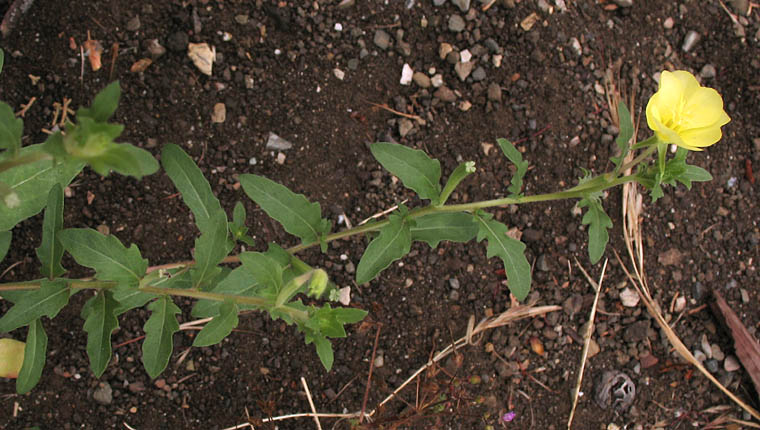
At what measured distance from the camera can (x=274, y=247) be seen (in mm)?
2023

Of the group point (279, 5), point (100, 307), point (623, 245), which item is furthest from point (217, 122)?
point (623, 245)

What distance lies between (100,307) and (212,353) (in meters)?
0.82

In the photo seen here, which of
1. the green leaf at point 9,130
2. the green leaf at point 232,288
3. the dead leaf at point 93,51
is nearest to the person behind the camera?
the green leaf at point 9,130

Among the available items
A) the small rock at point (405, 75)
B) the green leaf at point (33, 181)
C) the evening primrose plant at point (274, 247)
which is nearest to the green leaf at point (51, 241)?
the evening primrose plant at point (274, 247)

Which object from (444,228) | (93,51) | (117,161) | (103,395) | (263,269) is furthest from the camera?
(93,51)

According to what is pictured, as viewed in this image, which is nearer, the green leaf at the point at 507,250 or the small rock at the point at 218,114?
the green leaf at the point at 507,250

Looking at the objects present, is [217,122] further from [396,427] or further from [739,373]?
[739,373]

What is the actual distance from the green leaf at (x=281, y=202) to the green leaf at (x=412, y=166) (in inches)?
10.5

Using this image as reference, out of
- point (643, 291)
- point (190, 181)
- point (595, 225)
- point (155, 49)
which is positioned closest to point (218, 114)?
point (155, 49)

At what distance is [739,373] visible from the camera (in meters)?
3.01

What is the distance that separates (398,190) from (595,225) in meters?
1.03

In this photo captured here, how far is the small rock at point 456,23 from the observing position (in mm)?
2949

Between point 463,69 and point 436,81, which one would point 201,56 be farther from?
point 463,69

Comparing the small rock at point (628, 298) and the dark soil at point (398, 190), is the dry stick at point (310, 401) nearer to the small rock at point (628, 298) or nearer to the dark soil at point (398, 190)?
the dark soil at point (398, 190)
